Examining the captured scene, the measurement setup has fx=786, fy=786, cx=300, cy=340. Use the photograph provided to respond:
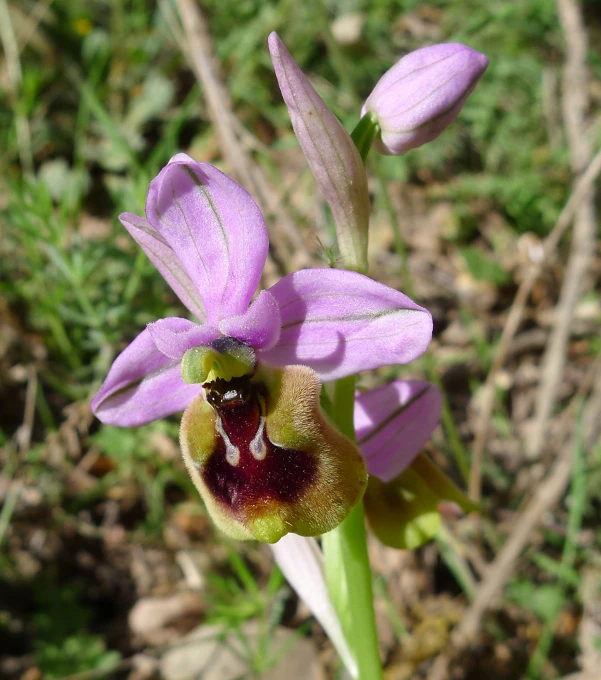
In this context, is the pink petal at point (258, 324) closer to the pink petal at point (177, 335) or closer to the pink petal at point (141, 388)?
the pink petal at point (177, 335)

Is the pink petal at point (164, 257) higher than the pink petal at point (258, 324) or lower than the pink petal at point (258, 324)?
higher

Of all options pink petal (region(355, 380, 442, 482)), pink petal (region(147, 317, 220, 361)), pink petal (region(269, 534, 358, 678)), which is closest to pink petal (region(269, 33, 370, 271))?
pink petal (region(147, 317, 220, 361))

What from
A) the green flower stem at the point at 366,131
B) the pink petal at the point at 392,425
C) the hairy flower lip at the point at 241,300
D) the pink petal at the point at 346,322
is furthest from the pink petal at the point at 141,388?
the green flower stem at the point at 366,131

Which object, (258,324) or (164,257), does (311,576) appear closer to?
(258,324)

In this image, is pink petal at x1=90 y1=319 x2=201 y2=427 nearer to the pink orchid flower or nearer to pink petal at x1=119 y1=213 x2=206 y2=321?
the pink orchid flower

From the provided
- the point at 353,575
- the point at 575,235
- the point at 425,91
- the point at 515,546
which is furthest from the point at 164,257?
the point at 575,235

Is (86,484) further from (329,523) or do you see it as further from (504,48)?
(504,48)
